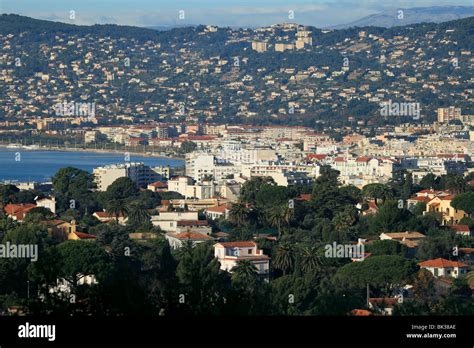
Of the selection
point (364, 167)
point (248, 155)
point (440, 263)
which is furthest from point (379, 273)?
point (248, 155)

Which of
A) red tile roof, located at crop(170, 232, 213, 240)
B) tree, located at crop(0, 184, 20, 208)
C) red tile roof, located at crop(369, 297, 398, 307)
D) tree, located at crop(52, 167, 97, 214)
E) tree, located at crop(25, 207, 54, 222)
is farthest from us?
tree, located at crop(52, 167, 97, 214)

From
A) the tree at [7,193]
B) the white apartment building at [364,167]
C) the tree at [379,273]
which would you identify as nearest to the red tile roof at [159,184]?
the white apartment building at [364,167]

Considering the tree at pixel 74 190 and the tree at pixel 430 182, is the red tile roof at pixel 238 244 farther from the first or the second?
the tree at pixel 430 182

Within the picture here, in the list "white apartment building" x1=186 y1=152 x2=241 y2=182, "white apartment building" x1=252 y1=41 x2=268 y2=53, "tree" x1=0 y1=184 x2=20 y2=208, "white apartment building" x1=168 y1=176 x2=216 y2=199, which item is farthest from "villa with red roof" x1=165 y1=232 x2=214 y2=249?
"white apartment building" x1=252 y1=41 x2=268 y2=53

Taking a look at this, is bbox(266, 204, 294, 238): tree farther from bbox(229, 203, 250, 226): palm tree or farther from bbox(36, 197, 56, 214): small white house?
bbox(36, 197, 56, 214): small white house

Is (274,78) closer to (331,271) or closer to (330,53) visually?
(330,53)

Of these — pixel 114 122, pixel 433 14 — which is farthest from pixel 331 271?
pixel 114 122

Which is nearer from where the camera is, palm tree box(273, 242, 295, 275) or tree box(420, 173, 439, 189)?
palm tree box(273, 242, 295, 275)
